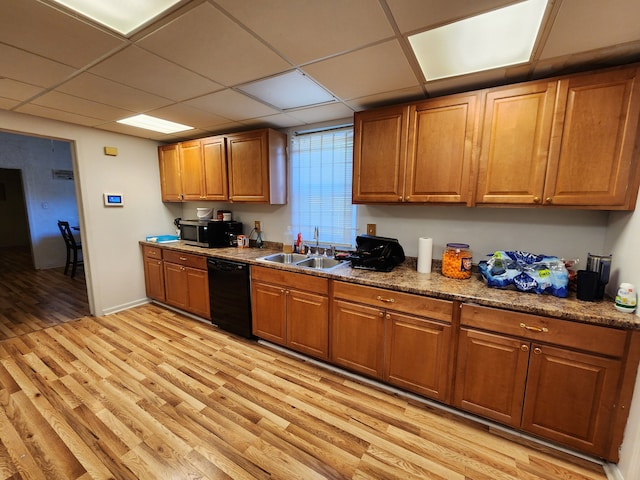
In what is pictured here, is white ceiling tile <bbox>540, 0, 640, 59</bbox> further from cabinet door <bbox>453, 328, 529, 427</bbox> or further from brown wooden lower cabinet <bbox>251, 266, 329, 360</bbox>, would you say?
brown wooden lower cabinet <bbox>251, 266, 329, 360</bbox>

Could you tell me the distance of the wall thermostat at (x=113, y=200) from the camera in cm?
343

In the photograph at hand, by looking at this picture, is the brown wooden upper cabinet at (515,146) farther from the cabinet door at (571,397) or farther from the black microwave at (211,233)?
the black microwave at (211,233)

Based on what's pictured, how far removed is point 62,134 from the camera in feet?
9.85

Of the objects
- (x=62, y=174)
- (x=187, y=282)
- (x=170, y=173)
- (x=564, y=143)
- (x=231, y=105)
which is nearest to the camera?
(x=564, y=143)

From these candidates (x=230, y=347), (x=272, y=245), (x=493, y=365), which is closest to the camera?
(x=493, y=365)

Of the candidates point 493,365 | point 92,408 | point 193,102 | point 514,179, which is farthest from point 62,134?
point 493,365

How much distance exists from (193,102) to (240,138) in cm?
75

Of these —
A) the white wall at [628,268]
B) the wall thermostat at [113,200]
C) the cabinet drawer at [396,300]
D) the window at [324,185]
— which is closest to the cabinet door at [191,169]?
the wall thermostat at [113,200]

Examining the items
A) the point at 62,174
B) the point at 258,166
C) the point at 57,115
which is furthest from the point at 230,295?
the point at 62,174

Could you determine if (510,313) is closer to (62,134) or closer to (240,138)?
(240,138)

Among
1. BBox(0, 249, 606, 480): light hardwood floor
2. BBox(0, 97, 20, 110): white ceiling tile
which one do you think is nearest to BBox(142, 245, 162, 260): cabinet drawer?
BBox(0, 249, 606, 480): light hardwood floor

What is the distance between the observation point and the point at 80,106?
2.50 metres

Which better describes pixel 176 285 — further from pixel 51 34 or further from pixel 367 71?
pixel 367 71

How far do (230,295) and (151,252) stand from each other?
1.66 meters
